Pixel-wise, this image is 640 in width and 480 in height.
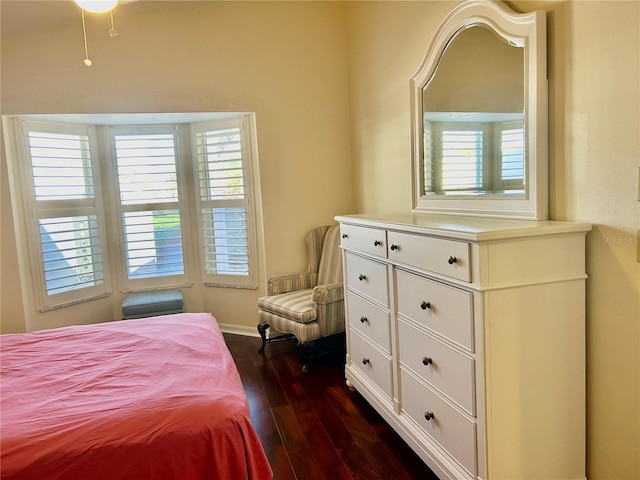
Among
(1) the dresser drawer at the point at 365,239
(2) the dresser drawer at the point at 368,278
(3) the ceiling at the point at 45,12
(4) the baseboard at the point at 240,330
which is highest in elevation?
(3) the ceiling at the point at 45,12

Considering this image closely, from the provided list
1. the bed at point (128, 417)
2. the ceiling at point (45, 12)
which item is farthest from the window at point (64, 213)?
the bed at point (128, 417)

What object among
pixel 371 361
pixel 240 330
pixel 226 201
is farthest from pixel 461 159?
pixel 240 330

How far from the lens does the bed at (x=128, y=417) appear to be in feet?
4.52

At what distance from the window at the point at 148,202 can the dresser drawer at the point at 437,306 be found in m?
2.83

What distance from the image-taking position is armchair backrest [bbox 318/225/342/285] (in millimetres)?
3728

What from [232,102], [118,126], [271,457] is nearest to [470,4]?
[232,102]

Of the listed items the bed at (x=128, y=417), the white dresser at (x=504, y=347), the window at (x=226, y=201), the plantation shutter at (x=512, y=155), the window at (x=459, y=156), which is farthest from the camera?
the window at (x=226, y=201)

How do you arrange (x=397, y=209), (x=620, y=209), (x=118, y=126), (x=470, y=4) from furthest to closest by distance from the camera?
(x=118, y=126), (x=397, y=209), (x=470, y=4), (x=620, y=209)

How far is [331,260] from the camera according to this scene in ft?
12.5

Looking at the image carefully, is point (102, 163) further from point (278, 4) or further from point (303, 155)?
point (278, 4)

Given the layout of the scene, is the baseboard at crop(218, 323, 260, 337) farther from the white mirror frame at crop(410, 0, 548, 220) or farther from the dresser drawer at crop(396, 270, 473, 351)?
the white mirror frame at crop(410, 0, 548, 220)

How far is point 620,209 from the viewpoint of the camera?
1560 millimetres

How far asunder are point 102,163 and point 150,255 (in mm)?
964

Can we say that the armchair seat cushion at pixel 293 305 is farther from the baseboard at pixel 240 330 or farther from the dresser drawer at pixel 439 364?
the dresser drawer at pixel 439 364
